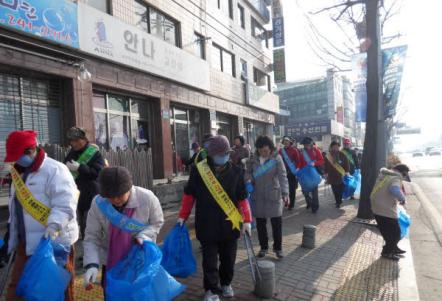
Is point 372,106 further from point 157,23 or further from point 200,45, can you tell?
point 200,45

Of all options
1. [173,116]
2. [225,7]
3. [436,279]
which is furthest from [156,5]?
[436,279]

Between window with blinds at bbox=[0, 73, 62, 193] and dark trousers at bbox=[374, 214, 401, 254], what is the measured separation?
23.8 feet

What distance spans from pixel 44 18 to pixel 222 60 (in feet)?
34.9

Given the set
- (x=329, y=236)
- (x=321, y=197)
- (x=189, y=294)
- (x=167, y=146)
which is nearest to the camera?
(x=189, y=294)

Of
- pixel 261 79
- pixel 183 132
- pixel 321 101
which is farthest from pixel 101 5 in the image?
pixel 321 101

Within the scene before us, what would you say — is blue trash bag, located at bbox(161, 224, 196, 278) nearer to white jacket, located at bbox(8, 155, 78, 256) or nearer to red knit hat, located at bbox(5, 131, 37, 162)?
white jacket, located at bbox(8, 155, 78, 256)

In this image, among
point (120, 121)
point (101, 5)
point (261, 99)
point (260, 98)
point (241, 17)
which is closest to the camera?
point (101, 5)

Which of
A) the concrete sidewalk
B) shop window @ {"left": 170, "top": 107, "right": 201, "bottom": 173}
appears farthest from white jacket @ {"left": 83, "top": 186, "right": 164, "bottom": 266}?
shop window @ {"left": 170, "top": 107, "right": 201, "bottom": 173}

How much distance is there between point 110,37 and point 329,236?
25.1 feet

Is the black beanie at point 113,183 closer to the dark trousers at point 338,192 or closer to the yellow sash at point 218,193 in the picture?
the yellow sash at point 218,193

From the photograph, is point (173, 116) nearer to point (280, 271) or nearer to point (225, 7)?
point (225, 7)

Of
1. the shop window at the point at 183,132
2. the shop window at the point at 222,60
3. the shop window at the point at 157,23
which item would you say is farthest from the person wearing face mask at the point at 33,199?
the shop window at the point at 222,60

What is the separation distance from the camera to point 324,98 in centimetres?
7350

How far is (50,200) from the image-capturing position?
282 centimetres
